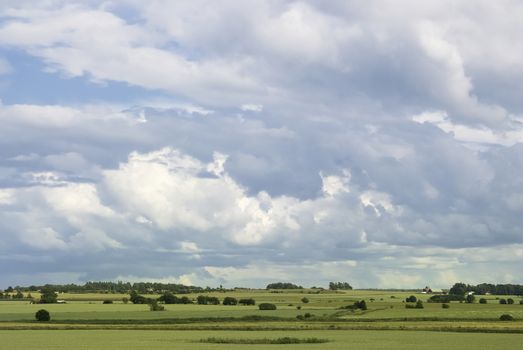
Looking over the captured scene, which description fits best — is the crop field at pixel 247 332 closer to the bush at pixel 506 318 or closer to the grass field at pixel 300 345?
the grass field at pixel 300 345

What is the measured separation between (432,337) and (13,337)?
1671 inches

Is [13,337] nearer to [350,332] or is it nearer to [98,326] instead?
[98,326]

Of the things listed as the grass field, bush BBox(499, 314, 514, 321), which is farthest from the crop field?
bush BBox(499, 314, 514, 321)

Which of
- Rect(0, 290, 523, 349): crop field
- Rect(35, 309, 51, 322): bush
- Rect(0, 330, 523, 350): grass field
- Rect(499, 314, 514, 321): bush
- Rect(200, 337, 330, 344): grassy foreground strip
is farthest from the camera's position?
Rect(35, 309, 51, 322): bush

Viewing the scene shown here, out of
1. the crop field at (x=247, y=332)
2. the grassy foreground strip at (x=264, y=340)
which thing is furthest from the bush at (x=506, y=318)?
the grassy foreground strip at (x=264, y=340)

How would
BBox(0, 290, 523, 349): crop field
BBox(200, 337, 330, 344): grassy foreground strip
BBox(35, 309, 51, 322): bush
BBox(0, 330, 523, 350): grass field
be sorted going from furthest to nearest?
BBox(35, 309, 51, 322): bush < BBox(200, 337, 330, 344): grassy foreground strip < BBox(0, 290, 523, 349): crop field < BBox(0, 330, 523, 350): grass field

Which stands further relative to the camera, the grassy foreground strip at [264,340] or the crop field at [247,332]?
the grassy foreground strip at [264,340]

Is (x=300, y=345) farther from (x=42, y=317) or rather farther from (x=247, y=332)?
(x=42, y=317)

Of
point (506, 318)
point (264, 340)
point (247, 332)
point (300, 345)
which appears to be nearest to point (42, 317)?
point (247, 332)

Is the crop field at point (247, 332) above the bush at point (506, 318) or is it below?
below

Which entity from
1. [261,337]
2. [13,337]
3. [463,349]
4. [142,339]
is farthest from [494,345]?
[13,337]

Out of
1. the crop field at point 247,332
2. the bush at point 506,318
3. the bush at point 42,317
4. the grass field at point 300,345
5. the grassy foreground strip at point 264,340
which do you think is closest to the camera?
the grass field at point 300,345

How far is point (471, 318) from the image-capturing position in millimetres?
121812

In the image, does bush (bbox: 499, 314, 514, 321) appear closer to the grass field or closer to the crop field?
the crop field
